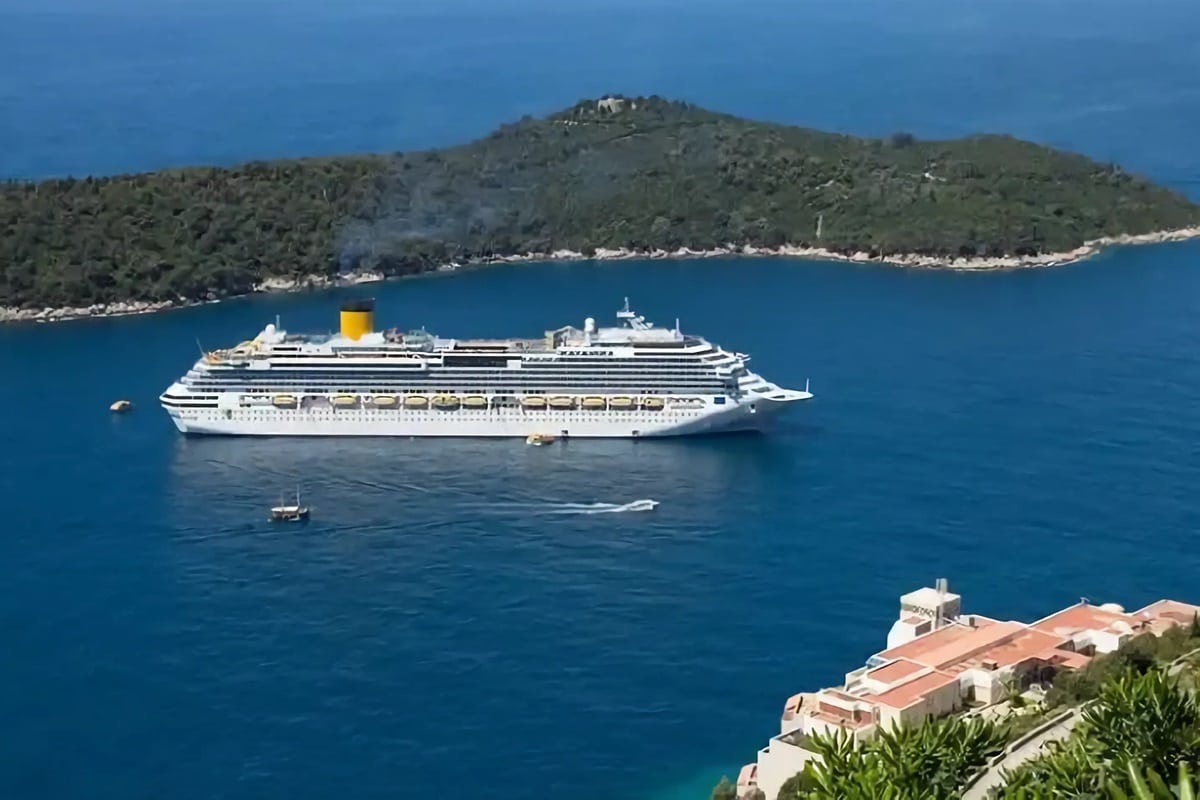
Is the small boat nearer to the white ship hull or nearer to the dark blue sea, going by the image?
the dark blue sea

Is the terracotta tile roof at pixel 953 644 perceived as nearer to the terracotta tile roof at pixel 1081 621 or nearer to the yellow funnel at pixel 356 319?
the terracotta tile roof at pixel 1081 621

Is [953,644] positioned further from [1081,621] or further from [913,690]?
[1081,621]

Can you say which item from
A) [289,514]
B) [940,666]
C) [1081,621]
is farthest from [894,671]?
[289,514]

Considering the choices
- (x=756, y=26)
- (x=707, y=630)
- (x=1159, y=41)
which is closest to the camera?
(x=707, y=630)

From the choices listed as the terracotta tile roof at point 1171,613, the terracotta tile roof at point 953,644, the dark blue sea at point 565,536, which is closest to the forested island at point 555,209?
the dark blue sea at point 565,536

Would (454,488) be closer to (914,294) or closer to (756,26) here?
(914,294)

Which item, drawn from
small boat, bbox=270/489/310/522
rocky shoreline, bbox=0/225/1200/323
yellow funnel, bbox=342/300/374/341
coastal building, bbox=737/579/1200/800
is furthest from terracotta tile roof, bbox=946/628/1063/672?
rocky shoreline, bbox=0/225/1200/323

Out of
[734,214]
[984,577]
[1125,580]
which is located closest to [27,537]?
[984,577]
